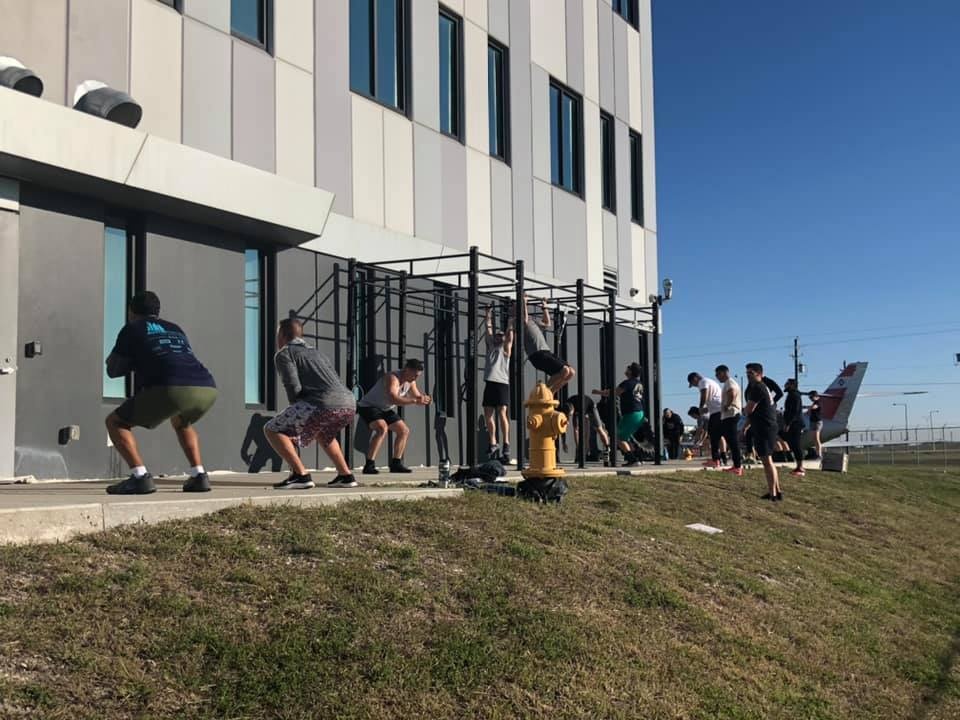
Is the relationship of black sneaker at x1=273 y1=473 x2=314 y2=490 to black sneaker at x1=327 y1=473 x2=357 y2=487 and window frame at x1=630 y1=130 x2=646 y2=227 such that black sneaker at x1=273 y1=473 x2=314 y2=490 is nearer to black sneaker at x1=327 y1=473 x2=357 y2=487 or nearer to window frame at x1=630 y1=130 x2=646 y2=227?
black sneaker at x1=327 y1=473 x2=357 y2=487

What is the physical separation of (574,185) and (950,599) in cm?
1249

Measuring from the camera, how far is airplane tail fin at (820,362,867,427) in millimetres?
36938

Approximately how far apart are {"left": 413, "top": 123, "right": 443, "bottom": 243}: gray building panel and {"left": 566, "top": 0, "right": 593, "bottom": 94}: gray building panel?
5544 mm

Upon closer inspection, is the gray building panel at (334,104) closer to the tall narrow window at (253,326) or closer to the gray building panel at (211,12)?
the tall narrow window at (253,326)

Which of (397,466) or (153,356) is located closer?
(153,356)

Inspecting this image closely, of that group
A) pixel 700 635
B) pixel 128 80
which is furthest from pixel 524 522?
pixel 128 80

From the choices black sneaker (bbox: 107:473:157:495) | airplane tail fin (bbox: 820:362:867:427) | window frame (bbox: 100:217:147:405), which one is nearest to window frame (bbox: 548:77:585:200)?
window frame (bbox: 100:217:147:405)

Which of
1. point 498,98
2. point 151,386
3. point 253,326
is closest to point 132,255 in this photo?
point 253,326

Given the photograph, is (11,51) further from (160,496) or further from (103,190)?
(160,496)

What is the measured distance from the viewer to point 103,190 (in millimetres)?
10234

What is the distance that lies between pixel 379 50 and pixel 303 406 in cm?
811

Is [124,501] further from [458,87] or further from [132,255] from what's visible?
[458,87]

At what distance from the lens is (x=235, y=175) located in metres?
11.2

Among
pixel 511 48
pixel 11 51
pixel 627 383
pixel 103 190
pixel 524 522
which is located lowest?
pixel 524 522
